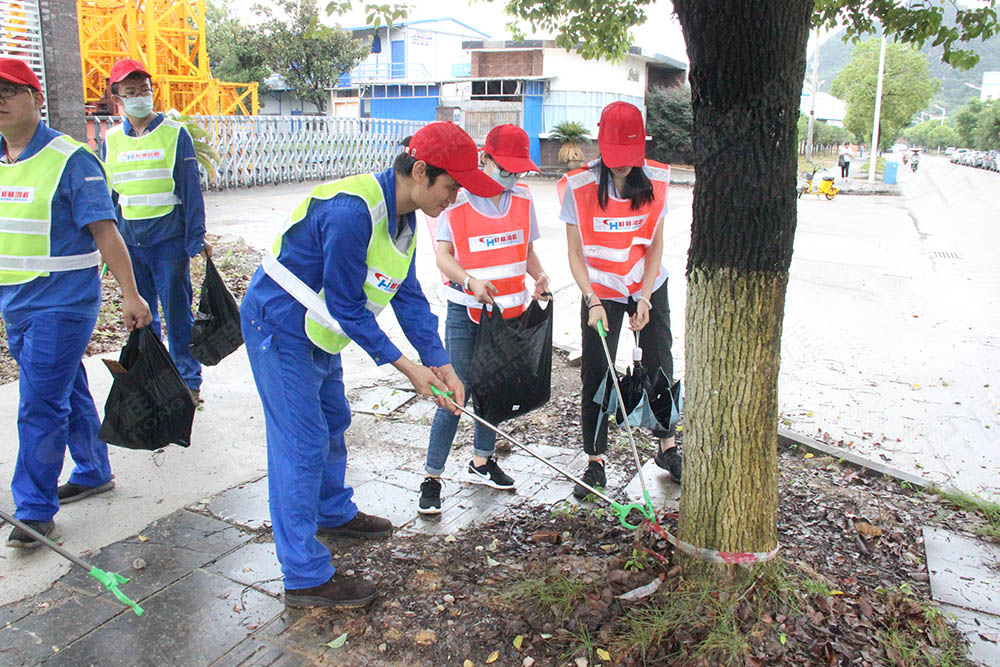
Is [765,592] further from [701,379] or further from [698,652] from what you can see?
[701,379]

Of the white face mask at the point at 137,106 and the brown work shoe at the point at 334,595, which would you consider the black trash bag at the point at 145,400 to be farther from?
the white face mask at the point at 137,106

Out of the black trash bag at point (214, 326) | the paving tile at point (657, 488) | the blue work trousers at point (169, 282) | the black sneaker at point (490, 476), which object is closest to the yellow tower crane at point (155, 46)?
the blue work trousers at point (169, 282)

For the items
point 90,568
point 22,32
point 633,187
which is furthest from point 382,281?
point 22,32

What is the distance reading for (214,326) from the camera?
169 inches

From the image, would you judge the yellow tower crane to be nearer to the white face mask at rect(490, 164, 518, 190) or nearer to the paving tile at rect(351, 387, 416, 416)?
the paving tile at rect(351, 387, 416, 416)

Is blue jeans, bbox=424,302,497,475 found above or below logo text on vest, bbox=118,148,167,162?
below

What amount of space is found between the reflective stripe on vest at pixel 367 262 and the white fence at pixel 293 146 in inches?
498

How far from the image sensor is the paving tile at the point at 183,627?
2477 millimetres

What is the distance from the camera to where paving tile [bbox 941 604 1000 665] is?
252 centimetres

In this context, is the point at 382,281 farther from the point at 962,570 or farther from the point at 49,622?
the point at 962,570

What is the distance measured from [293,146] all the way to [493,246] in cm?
1740

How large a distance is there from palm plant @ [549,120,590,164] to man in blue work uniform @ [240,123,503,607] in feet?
84.3

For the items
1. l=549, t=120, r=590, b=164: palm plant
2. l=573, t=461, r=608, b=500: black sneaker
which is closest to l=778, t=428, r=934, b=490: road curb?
l=573, t=461, r=608, b=500: black sneaker

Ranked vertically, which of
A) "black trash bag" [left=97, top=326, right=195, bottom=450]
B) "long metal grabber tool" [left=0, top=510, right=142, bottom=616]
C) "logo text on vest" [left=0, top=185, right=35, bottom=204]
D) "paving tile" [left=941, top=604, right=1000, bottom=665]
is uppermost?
"logo text on vest" [left=0, top=185, right=35, bottom=204]
